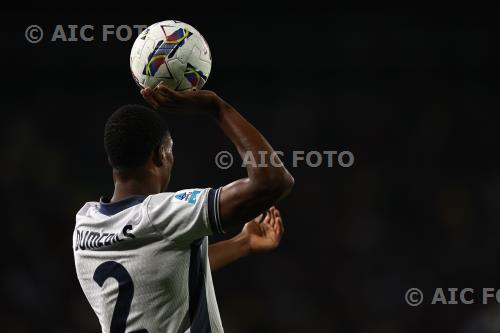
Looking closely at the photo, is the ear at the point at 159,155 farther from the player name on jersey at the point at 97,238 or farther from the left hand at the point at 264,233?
the left hand at the point at 264,233

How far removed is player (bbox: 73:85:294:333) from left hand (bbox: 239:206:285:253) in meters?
0.87

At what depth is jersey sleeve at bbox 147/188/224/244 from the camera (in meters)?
2.14

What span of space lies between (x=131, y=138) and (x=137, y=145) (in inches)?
1.1

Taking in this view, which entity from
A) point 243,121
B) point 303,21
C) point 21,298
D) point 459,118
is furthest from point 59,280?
point 243,121

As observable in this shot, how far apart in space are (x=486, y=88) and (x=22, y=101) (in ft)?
17.4

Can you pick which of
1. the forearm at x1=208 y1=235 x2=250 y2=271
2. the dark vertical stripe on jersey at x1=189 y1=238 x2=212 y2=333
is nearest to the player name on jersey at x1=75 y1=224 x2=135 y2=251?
the dark vertical stripe on jersey at x1=189 y1=238 x2=212 y2=333

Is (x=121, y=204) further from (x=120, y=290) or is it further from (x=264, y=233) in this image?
(x=264, y=233)

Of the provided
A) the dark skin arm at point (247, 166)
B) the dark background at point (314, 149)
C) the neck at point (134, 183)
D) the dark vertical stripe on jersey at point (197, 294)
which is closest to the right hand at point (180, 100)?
the dark skin arm at point (247, 166)

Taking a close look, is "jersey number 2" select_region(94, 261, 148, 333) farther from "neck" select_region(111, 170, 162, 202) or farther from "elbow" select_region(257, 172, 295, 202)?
"elbow" select_region(257, 172, 295, 202)

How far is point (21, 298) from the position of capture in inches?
280

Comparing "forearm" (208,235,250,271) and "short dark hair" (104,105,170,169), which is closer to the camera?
"short dark hair" (104,105,170,169)

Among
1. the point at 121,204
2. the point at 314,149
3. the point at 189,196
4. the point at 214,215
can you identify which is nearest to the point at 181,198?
the point at 189,196

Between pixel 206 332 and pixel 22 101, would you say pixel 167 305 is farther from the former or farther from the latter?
pixel 22 101

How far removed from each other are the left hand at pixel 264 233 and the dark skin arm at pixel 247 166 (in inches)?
43.4
